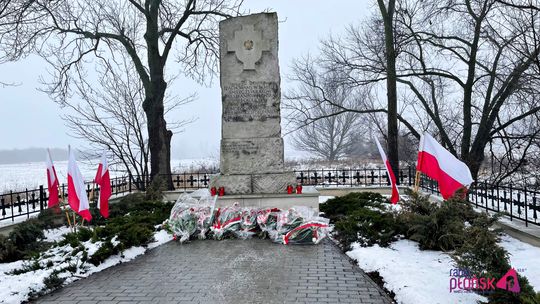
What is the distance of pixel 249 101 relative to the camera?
10.6 meters

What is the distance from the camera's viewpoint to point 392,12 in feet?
53.4

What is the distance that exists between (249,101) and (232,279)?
236 inches

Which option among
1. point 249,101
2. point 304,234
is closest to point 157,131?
point 249,101

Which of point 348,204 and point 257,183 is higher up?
point 257,183

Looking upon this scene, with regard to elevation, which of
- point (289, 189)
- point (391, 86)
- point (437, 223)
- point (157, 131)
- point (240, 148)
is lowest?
point (437, 223)

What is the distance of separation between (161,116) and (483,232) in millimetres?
12597

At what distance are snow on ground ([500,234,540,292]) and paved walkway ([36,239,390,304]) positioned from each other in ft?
5.42

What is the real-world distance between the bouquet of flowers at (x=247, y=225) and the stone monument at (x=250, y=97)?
219cm

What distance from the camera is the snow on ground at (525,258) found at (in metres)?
4.68

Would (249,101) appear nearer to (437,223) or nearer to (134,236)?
(134,236)

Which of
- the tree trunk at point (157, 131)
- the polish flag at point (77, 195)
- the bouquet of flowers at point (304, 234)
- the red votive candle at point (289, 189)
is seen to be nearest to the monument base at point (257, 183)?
the red votive candle at point (289, 189)

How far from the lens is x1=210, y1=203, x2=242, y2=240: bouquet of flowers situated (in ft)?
26.1

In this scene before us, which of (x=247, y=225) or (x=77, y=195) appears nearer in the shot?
(x=77, y=195)

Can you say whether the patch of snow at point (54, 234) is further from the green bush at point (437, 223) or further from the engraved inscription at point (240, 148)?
the green bush at point (437, 223)
